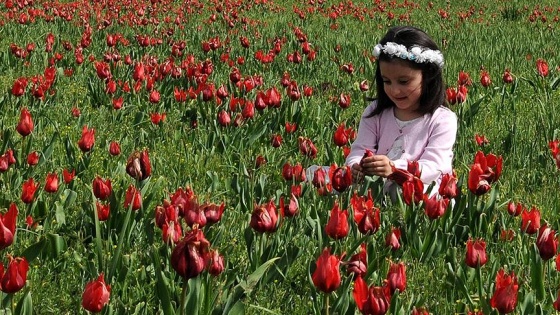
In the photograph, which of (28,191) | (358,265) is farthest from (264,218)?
(28,191)

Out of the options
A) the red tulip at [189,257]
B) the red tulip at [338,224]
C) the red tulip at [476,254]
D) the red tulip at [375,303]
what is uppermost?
the red tulip at [189,257]

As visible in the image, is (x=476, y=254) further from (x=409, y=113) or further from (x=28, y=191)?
(x=409, y=113)

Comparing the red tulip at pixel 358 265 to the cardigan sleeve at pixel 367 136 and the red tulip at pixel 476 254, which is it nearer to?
the red tulip at pixel 476 254

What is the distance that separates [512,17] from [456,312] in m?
10.0

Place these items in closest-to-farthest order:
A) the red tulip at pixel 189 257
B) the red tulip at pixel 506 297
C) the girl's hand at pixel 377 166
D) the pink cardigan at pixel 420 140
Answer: the red tulip at pixel 189 257 → the red tulip at pixel 506 297 → the girl's hand at pixel 377 166 → the pink cardigan at pixel 420 140

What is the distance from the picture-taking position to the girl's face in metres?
3.48

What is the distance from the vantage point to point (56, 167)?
11.8ft

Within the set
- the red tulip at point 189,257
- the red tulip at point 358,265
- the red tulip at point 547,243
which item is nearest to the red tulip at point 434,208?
the red tulip at point 547,243

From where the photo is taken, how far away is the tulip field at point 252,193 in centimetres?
213

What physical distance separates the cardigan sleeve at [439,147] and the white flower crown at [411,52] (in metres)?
0.30

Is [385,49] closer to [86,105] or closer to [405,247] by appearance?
[405,247]

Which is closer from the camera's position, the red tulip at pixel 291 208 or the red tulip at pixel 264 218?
the red tulip at pixel 264 218

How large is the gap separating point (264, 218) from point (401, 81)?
151 cm

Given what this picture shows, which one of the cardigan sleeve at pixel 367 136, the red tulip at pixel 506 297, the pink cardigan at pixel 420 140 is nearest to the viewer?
the red tulip at pixel 506 297
